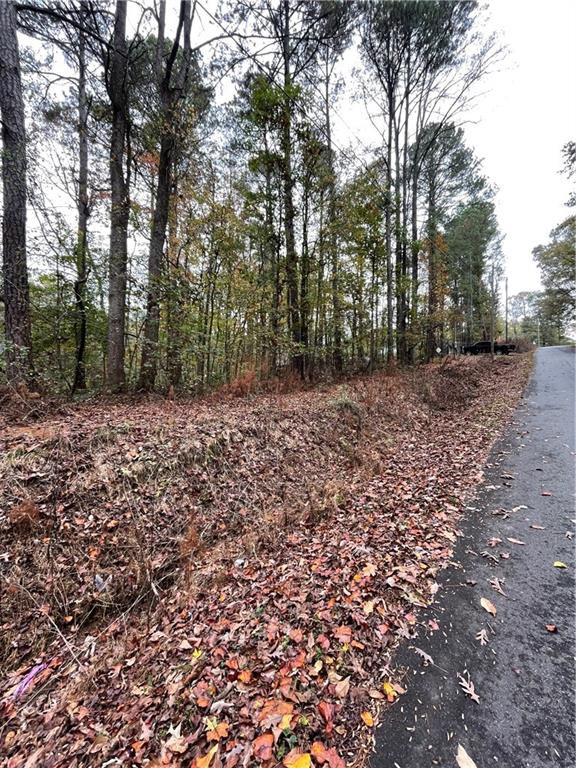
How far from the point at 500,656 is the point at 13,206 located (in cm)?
799

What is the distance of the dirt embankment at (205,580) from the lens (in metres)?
1.64

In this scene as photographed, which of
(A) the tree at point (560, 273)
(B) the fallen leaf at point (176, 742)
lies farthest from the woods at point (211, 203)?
(A) the tree at point (560, 273)

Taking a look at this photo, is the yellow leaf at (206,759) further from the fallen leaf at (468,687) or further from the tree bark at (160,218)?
the tree bark at (160,218)

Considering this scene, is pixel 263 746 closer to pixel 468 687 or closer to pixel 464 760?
pixel 464 760

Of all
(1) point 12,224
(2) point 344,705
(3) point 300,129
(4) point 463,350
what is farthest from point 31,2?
(4) point 463,350

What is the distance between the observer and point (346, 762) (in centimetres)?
139

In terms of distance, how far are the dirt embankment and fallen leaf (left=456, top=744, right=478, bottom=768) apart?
36cm

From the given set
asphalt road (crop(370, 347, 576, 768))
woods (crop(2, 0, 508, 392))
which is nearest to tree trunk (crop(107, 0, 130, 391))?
woods (crop(2, 0, 508, 392))

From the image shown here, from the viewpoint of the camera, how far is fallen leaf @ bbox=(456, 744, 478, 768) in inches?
52.0

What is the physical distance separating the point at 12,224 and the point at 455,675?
7599mm

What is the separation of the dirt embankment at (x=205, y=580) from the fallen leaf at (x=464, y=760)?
1.19 feet

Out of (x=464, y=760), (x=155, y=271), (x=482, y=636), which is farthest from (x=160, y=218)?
(x=464, y=760)

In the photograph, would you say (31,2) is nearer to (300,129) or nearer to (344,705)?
(300,129)

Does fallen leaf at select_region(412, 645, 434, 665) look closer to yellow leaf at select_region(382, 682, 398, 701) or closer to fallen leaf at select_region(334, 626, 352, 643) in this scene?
yellow leaf at select_region(382, 682, 398, 701)
